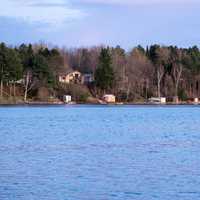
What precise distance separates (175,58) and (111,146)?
369 feet

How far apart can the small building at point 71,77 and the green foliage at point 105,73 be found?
10945 mm

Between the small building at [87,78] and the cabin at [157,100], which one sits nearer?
the small building at [87,78]

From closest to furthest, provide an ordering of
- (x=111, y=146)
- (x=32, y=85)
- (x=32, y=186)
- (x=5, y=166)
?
(x=32, y=186), (x=5, y=166), (x=111, y=146), (x=32, y=85)

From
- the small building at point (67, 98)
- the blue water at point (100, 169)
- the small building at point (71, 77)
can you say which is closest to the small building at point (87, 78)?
the small building at point (71, 77)

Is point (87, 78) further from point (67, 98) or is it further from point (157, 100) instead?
point (157, 100)

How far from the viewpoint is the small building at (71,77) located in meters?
142

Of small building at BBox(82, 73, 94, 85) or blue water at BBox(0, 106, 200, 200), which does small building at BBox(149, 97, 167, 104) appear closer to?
small building at BBox(82, 73, 94, 85)

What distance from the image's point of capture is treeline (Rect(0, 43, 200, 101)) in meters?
120

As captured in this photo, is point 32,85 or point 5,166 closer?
point 5,166

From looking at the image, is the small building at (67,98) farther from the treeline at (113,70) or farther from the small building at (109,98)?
the small building at (109,98)

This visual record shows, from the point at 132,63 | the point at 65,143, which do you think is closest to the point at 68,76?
the point at 132,63

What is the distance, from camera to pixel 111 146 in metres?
38.9

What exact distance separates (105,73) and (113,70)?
2.43 metres

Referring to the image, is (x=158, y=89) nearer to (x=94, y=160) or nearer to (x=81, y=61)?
(x=81, y=61)
